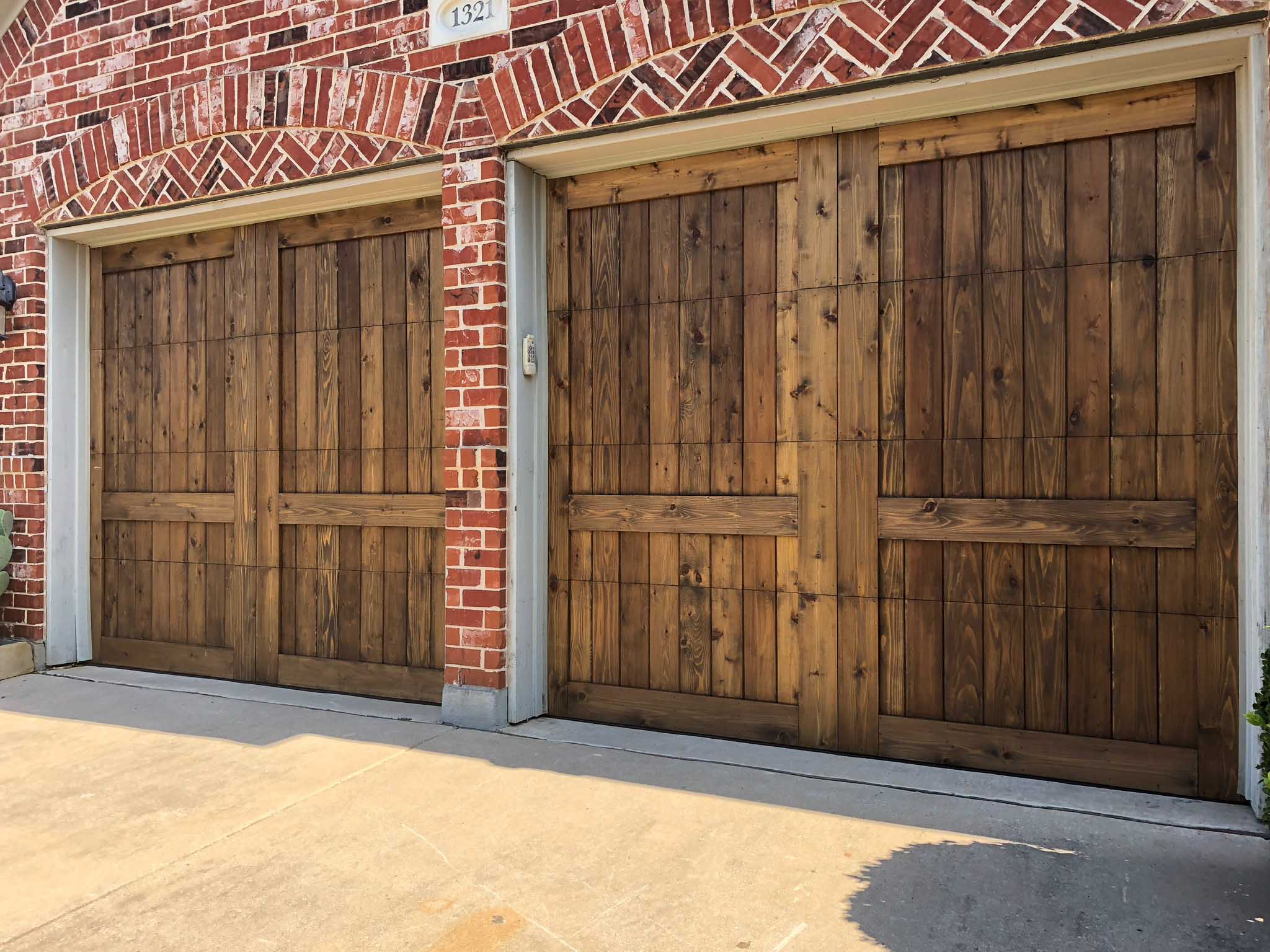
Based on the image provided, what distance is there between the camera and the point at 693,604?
3951mm

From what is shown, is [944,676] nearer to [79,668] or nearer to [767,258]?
[767,258]

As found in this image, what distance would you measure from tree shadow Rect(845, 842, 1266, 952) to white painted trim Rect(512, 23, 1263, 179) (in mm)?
2516

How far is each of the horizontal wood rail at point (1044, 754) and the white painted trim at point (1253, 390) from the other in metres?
0.22

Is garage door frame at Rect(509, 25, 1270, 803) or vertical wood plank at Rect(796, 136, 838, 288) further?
vertical wood plank at Rect(796, 136, 838, 288)

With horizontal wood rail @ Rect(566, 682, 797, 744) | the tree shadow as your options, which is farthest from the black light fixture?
the tree shadow

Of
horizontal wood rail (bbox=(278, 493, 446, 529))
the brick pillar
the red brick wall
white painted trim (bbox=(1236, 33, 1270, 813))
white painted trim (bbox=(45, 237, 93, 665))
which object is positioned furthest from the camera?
white painted trim (bbox=(45, 237, 93, 665))

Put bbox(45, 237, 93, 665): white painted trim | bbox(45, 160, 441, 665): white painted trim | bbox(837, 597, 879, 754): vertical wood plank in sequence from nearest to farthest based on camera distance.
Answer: bbox(837, 597, 879, 754): vertical wood plank < bbox(45, 160, 441, 665): white painted trim < bbox(45, 237, 93, 665): white painted trim

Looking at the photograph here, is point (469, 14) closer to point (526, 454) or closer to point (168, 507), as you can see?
point (526, 454)

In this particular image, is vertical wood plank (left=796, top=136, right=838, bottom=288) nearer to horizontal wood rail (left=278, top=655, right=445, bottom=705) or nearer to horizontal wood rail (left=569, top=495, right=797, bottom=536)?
horizontal wood rail (left=569, top=495, right=797, bottom=536)

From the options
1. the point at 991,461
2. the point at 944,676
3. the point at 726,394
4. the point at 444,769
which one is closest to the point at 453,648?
the point at 444,769

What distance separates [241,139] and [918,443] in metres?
3.60

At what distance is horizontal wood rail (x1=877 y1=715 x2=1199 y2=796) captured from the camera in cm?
318

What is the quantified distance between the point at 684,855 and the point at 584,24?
3.20m

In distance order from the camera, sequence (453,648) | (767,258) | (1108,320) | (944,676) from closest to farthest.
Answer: (1108,320)
(944,676)
(767,258)
(453,648)
